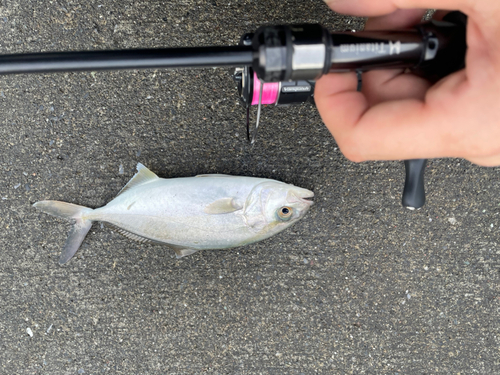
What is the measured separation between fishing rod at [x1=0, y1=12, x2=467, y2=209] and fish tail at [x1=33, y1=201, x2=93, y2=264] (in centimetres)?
117

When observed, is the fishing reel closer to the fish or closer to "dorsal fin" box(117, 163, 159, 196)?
the fish

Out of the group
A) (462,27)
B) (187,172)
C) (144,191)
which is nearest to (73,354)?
(144,191)

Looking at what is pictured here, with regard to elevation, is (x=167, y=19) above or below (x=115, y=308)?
above

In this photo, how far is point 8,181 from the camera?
6.63 feet

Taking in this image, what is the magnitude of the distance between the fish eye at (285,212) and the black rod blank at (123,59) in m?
0.98

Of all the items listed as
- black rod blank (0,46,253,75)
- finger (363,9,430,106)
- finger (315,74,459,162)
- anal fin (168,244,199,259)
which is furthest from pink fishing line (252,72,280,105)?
anal fin (168,244,199,259)

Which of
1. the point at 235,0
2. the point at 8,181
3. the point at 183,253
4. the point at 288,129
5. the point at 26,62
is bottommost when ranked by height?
the point at 183,253

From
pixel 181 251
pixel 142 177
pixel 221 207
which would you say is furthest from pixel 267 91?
pixel 181 251

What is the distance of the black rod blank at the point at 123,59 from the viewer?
2.88 feet

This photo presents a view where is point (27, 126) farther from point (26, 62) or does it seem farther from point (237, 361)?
point (237, 361)

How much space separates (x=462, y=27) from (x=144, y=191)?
1579 millimetres

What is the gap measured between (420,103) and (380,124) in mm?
142

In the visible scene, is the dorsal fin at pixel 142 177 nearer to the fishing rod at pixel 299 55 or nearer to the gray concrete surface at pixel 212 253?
the gray concrete surface at pixel 212 253

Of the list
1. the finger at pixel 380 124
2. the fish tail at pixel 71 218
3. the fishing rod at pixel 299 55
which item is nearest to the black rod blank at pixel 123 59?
the fishing rod at pixel 299 55
